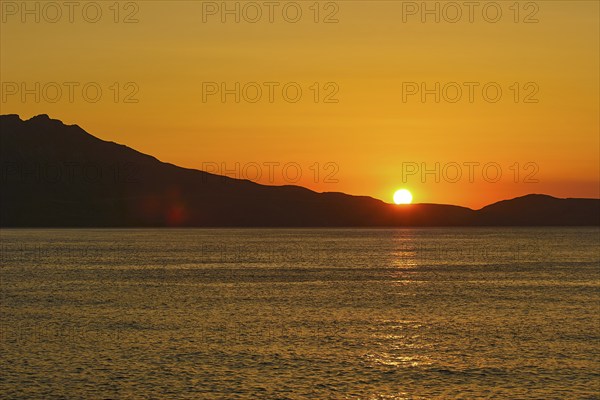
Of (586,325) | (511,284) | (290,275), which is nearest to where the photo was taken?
(586,325)

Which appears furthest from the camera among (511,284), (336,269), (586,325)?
(336,269)

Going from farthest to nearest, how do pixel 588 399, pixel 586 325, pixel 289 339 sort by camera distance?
1. pixel 586 325
2. pixel 289 339
3. pixel 588 399

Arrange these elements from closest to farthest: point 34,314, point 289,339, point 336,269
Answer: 1. point 289,339
2. point 34,314
3. point 336,269

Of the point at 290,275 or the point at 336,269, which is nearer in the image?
the point at 290,275

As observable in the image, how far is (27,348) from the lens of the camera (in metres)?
53.8

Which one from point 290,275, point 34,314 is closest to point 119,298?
point 34,314

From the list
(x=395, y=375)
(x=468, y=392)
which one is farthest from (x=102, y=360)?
(x=468, y=392)

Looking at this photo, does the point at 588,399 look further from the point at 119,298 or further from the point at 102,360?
the point at 119,298

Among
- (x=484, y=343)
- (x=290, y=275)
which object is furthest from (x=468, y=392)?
(x=290, y=275)

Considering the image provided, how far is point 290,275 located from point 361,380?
7617 cm

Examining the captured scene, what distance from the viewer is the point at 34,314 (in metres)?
70.9

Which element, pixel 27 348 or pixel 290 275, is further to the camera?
pixel 290 275

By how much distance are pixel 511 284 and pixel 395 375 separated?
6351cm

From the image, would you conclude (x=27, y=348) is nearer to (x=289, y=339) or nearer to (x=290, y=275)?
(x=289, y=339)
